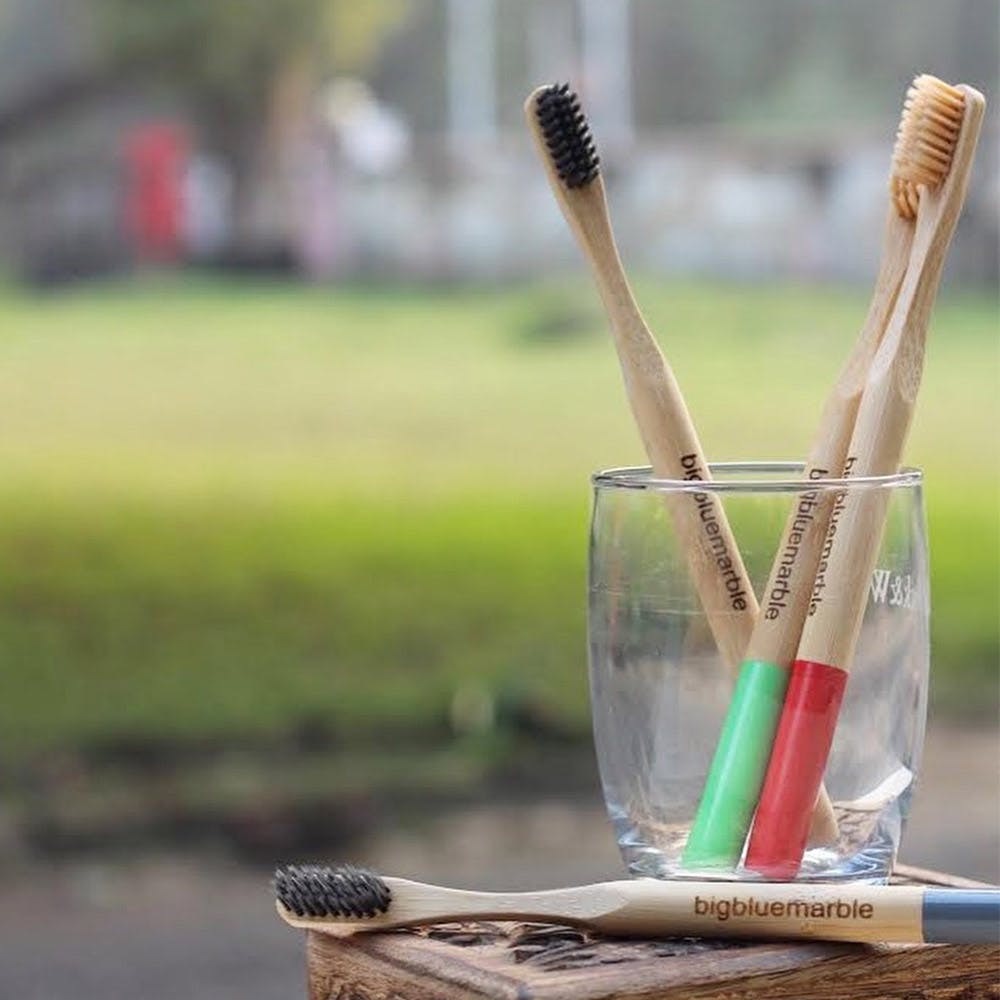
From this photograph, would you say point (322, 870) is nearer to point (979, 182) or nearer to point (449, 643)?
point (449, 643)

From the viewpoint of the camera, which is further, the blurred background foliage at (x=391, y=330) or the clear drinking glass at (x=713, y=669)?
the blurred background foliage at (x=391, y=330)

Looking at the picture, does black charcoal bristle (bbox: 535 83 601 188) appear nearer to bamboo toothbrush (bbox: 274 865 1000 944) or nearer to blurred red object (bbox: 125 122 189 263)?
bamboo toothbrush (bbox: 274 865 1000 944)

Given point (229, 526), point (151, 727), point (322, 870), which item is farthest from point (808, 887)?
point (229, 526)

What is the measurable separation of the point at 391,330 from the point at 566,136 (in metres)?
2.82

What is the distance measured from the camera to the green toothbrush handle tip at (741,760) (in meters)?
0.58

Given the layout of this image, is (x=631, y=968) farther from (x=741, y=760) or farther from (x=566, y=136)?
(x=566, y=136)

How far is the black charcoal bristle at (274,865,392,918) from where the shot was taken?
22.3 inches

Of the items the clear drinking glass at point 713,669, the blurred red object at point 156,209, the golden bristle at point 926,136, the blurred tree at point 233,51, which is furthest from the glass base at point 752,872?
the blurred red object at point 156,209

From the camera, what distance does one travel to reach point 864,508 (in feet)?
1.92

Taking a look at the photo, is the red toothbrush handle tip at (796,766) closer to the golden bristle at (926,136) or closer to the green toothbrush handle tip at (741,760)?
the green toothbrush handle tip at (741,760)

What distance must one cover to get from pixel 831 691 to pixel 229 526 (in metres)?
2.73

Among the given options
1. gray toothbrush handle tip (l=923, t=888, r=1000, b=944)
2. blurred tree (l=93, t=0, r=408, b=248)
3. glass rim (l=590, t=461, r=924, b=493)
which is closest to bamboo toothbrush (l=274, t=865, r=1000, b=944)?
gray toothbrush handle tip (l=923, t=888, r=1000, b=944)

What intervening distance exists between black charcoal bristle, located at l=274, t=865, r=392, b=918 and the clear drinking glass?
0.09m

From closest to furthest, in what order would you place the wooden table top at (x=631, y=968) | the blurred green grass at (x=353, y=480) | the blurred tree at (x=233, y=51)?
the wooden table top at (x=631, y=968) < the blurred green grass at (x=353, y=480) < the blurred tree at (x=233, y=51)
